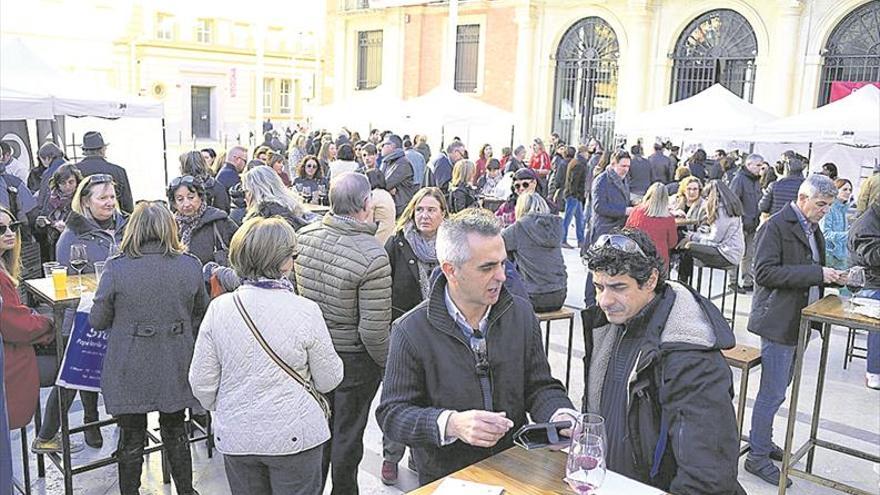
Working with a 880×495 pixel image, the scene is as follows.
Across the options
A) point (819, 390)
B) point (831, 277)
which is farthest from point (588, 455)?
point (819, 390)

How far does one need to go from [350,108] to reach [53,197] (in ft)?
30.0

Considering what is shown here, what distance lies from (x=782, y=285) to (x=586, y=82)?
18281 mm

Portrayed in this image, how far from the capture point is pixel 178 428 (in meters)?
3.95

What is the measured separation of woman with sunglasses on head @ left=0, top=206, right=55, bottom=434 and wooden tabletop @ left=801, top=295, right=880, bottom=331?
4272mm

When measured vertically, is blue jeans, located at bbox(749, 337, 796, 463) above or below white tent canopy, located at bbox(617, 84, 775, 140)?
below

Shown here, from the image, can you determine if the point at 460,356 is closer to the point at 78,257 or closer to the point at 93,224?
the point at 78,257

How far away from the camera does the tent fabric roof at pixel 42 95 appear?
8695 mm

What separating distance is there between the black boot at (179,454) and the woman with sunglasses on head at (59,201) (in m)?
3.31

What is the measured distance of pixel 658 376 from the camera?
236 centimetres

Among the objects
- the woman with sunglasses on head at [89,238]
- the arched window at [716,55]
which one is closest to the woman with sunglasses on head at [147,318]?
the woman with sunglasses on head at [89,238]

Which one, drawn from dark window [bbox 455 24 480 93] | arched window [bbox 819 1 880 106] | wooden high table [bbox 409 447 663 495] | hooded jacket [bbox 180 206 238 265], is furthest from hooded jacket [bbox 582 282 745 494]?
dark window [bbox 455 24 480 93]

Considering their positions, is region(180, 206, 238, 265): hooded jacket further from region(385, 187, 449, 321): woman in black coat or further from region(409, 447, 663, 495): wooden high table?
region(409, 447, 663, 495): wooden high table

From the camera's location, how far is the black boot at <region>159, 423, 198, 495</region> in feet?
12.9

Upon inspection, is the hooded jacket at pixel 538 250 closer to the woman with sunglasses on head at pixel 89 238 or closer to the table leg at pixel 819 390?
the table leg at pixel 819 390
